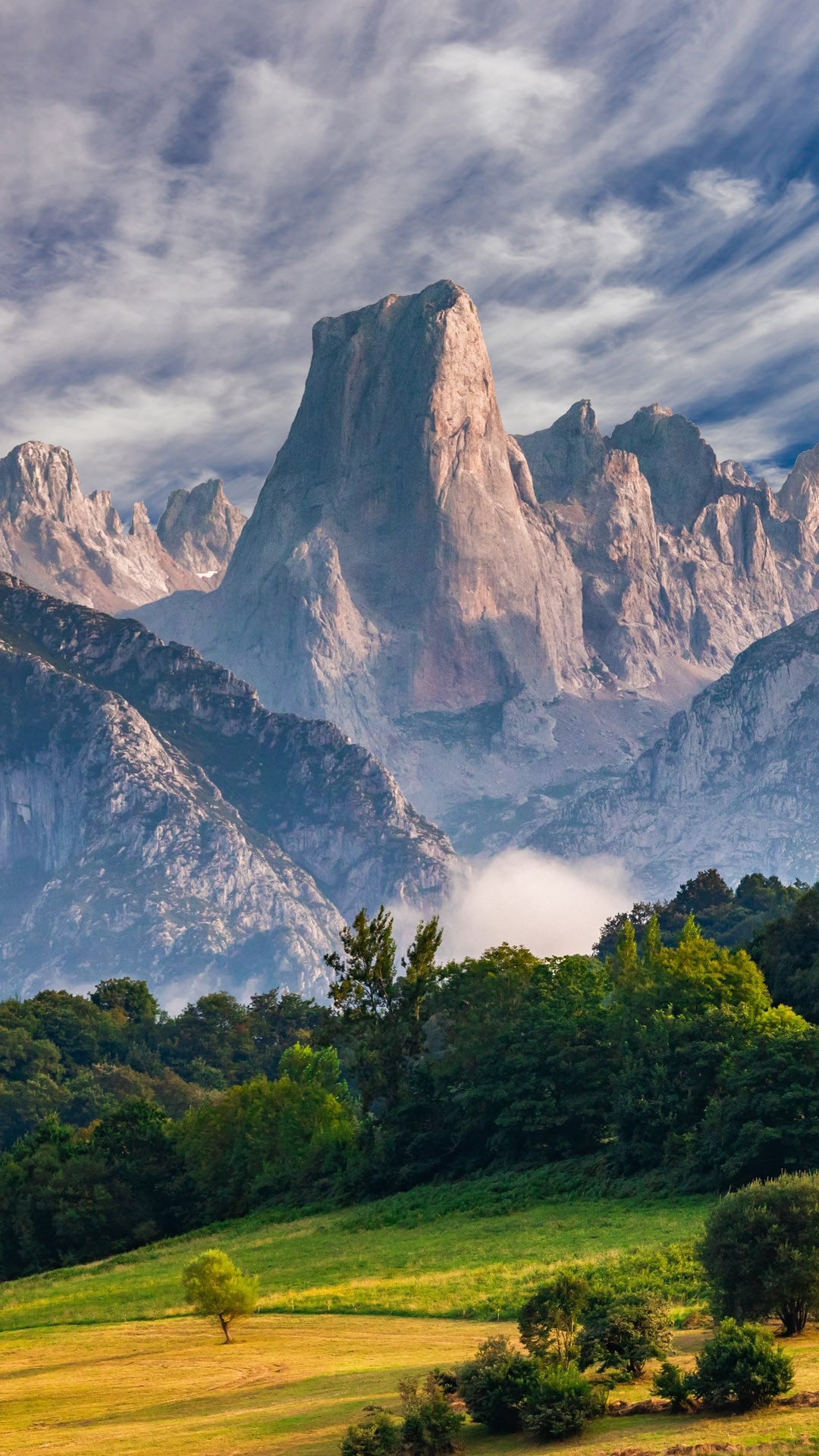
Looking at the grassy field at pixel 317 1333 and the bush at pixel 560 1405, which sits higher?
the grassy field at pixel 317 1333

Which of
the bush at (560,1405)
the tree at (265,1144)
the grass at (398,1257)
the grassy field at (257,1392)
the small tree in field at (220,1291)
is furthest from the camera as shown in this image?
the tree at (265,1144)

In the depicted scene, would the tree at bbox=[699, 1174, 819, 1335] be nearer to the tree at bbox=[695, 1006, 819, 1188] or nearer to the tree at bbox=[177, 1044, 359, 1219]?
the tree at bbox=[695, 1006, 819, 1188]

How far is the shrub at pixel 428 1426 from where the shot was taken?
24344mm

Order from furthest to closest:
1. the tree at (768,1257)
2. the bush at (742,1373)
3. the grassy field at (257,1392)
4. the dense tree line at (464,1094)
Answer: the dense tree line at (464,1094) < the tree at (768,1257) < the bush at (742,1373) < the grassy field at (257,1392)

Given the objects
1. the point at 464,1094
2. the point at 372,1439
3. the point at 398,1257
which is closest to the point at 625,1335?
the point at 372,1439

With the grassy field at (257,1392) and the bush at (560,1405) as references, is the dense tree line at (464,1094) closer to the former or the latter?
the grassy field at (257,1392)

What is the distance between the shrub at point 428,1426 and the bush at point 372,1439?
0.19m

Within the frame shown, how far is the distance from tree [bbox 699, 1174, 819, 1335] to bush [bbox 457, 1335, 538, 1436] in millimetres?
5651

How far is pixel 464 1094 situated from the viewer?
267ft

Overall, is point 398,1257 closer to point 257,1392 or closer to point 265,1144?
point 257,1392

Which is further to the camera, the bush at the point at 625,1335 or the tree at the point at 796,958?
the tree at the point at 796,958

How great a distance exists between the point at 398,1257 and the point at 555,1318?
84.0ft

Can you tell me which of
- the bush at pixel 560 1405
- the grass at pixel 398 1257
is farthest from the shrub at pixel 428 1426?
the grass at pixel 398 1257

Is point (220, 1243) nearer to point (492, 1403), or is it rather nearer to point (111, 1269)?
point (111, 1269)
